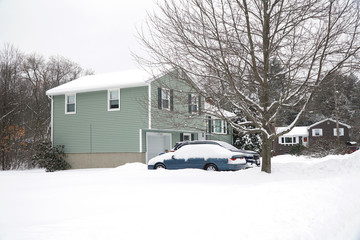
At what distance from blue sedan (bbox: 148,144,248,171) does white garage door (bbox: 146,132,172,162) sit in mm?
7072

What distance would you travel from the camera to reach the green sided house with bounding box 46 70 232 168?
22.1 m

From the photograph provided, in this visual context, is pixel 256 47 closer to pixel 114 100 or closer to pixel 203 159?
pixel 203 159

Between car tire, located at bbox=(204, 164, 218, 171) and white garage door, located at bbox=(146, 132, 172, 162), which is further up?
white garage door, located at bbox=(146, 132, 172, 162)

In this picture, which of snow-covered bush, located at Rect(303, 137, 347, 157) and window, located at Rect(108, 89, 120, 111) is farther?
snow-covered bush, located at Rect(303, 137, 347, 157)

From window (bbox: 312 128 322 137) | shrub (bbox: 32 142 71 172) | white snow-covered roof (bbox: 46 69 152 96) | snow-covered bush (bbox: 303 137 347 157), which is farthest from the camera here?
window (bbox: 312 128 322 137)

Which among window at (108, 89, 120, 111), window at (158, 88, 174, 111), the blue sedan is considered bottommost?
the blue sedan

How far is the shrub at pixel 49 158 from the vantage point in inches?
924

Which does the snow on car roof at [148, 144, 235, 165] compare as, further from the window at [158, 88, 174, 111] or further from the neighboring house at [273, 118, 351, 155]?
the neighboring house at [273, 118, 351, 155]

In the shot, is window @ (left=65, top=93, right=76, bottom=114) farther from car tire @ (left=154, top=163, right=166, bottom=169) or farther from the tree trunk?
the tree trunk

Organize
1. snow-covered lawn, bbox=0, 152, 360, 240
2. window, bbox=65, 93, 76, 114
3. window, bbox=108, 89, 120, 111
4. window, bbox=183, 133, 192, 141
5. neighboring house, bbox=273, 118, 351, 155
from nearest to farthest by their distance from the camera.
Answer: snow-covered lawn, bbox=0, 152, 360, 240
window, bbox=108, 89, 120, 111
window, bbox=65, 93, 76, 114
window, bbox=183, 133, 192, 141
neighboring house, bbox=273, 118, 351, 155

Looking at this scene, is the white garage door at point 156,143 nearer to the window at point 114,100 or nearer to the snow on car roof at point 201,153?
the window at point 114,100

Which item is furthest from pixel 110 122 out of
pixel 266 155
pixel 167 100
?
pixel 266 155

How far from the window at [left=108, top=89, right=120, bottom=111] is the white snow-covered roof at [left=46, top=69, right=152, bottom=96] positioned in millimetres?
455

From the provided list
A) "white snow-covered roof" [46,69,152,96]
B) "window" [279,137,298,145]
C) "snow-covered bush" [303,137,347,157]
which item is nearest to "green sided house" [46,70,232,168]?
"white snow-covered roof" [46,69,152,96]
